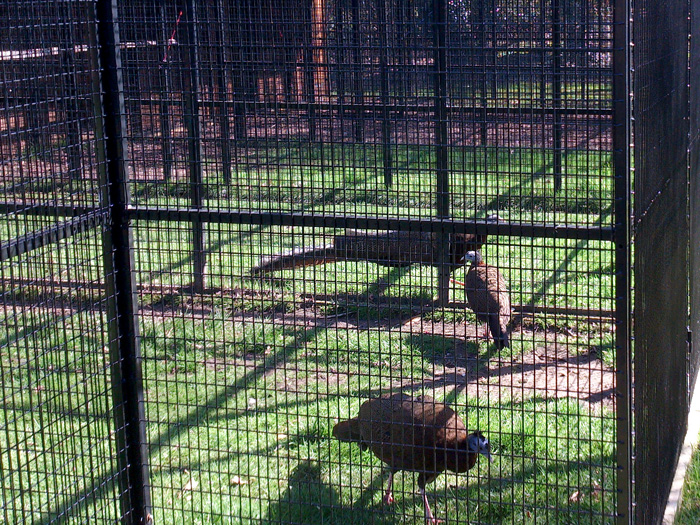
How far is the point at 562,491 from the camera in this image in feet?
12.8

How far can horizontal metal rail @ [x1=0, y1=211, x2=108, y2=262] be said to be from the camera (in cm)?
264

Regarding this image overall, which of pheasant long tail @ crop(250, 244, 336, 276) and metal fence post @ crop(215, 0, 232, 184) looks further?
pheasant long tail @ crop(250, 244, 336, 276)

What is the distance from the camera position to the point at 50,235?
2832 millimetres

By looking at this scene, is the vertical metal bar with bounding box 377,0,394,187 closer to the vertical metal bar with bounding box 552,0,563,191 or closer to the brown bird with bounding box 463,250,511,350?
the vertical metal bar with bounding box 552,0,563,191

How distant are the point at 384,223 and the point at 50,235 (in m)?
1.12

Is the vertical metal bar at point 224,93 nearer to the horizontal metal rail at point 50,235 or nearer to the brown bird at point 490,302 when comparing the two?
the horizontal metal rail at point 50,235

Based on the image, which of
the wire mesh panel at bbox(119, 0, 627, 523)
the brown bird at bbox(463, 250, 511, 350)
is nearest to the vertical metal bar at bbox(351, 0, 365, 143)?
the wire mesh panel at bbox(119, 0, 627, 523)

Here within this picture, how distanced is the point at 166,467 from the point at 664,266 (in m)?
2.56

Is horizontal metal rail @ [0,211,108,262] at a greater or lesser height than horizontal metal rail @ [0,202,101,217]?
lesser

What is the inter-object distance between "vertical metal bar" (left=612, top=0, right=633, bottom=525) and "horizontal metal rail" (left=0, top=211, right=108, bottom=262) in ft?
5.87

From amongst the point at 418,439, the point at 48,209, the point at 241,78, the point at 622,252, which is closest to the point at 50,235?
the point at 48,209

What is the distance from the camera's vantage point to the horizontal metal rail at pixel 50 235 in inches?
104

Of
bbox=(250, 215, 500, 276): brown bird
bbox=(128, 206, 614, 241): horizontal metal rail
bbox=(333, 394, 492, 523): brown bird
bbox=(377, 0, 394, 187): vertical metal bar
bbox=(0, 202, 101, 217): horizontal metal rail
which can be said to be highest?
bbox=(377, 0, 394, 187): vertical metal bar

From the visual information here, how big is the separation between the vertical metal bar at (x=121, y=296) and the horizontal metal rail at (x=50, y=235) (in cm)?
12
